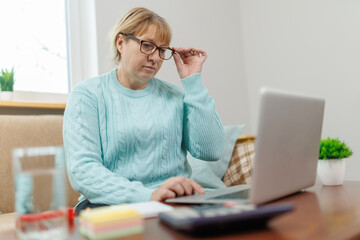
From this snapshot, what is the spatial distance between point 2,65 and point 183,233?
1.65 meters

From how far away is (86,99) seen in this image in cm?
111

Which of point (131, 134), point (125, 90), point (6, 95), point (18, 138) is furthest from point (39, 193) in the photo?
point (6, 95)

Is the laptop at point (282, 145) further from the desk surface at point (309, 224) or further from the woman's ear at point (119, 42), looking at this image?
the woman's ear at point (119, 42)

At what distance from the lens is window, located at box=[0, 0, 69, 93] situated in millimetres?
1824

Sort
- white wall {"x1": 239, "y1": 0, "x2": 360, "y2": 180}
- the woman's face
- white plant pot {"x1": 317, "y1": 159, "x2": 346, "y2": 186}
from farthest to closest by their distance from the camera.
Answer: white wall {"x1": 239, "y1": 0, "x2": 360, "y2": 180}
the woman's face
white plant pot {"x1": 317, "y1": 159, "x2": 346, "y2": 186}

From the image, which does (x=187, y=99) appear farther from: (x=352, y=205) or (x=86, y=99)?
(x=352, y=205)

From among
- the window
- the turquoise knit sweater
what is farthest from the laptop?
the window

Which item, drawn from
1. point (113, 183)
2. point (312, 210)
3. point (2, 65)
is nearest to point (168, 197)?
point (113, 183)

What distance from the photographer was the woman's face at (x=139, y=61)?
3.98 feet

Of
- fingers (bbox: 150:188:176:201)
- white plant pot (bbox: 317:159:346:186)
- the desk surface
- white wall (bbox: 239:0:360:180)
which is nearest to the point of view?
the desk surface

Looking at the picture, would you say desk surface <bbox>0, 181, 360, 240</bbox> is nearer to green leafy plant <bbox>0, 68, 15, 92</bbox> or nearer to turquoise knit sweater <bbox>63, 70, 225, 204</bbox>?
turquoise knit sweater <bbox>63, 70, 225, 204</bbox>

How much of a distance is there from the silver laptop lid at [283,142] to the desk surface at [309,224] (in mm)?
55

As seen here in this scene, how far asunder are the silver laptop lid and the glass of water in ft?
0.99

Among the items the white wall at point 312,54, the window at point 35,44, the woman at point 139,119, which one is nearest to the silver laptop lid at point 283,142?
the woman at point 139,119
